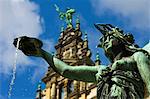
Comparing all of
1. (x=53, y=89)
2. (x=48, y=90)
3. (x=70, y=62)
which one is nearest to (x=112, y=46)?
(x=70, y=62)

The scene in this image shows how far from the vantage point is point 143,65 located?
4117mm

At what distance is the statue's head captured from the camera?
4.34 meters

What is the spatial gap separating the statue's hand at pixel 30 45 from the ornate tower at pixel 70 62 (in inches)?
850

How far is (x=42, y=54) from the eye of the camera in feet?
14.5

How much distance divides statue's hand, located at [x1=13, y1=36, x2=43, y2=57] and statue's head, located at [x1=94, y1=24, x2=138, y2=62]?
50 cm

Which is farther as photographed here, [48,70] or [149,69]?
[48,70]

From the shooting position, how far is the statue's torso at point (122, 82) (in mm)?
4105

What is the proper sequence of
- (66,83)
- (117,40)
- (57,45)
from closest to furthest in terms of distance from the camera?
(117,40) < (66,83) < (57,45)

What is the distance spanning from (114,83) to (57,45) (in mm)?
25547

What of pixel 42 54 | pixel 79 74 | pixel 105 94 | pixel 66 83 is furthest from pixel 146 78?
pixel 66 83

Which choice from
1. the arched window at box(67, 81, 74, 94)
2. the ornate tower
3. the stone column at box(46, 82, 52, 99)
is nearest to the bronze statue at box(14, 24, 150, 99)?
the ornate tower

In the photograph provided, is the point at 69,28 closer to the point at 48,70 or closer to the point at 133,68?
the point at 48,70

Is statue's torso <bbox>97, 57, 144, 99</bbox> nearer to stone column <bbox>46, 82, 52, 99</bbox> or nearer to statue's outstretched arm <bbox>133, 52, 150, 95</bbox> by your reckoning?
statue's outstretched arm <bbox>133, 52, 150, 95</bbox>

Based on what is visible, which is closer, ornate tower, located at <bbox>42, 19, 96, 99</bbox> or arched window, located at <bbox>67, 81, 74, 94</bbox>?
ornate tower, located at <bbox>42, 19, 96, 99</bbox>
